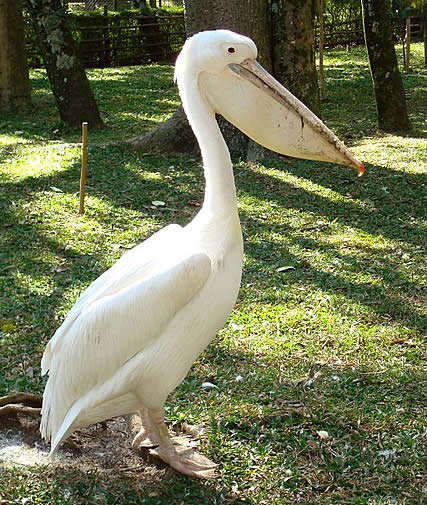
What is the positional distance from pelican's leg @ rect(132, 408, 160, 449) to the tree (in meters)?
4.52

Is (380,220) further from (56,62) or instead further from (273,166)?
(56,62)

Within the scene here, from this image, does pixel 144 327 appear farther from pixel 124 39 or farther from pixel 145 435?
pixel 124 39

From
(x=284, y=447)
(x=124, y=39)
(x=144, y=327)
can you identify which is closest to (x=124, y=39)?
(x=124, y=39)

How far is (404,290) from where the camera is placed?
479cm

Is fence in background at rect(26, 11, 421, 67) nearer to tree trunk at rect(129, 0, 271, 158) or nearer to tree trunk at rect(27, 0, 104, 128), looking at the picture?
tree trunk at rect(27, 0, 104, 128)

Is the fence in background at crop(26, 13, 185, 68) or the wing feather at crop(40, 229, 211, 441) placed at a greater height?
the fence in background at crop(26, 13, 185, 68)

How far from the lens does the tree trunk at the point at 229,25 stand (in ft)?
24.1

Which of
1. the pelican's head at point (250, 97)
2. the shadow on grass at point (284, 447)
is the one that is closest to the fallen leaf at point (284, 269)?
the shadow on grass at point (284, 447)

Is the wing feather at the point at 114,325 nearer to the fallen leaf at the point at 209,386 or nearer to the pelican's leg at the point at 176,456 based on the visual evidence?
the pelican's leg at the point at 176,456

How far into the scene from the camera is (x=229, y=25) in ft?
24.1

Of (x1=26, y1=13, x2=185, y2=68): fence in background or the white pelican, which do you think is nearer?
the white pelican

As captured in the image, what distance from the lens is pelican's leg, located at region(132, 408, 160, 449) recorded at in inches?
128

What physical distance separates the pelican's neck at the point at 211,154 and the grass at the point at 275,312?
1089mm

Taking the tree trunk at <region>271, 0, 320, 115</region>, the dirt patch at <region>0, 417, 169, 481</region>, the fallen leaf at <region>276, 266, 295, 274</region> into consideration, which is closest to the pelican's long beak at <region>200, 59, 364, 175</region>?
the dirt patch at <region>0, 417, 169, 481</region>
